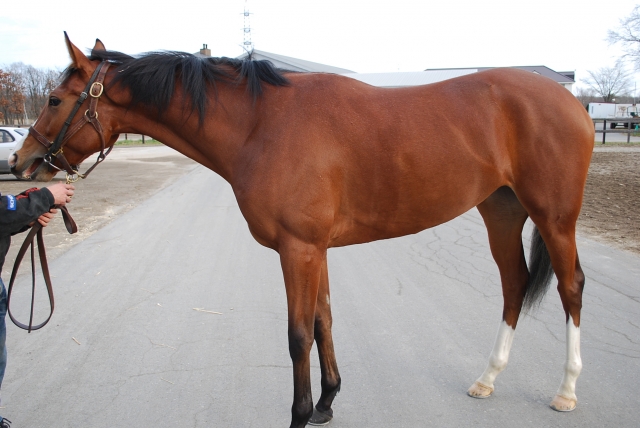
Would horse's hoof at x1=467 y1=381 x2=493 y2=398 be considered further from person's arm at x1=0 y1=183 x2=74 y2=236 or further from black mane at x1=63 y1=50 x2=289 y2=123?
person's arm at x1=0 y1=183 x2=74 y2=236

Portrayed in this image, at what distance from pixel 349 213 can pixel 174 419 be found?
157cm

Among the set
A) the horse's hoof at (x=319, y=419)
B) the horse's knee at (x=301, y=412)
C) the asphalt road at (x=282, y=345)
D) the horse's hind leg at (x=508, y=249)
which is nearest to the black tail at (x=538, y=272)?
the horse's hind leg at (x=508, y=249)

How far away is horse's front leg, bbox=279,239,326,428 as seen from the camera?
265 cm

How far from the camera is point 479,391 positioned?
3.18 meters

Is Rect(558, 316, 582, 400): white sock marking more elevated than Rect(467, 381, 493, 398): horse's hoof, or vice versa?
Rect(558, 316, 582, 400): white sock marking

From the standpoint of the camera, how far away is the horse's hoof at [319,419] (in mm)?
2977

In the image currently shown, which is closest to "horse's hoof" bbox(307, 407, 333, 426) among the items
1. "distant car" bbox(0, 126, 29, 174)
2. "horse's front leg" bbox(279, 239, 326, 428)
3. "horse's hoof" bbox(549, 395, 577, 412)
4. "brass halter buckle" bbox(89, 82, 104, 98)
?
"horse's front leg" bbox(279, 239, 326, 428)

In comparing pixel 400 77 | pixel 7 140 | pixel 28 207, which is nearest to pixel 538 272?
pixel 28 207

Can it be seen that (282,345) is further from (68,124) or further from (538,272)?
(68,124)

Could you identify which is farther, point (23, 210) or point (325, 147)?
point (325, 147)

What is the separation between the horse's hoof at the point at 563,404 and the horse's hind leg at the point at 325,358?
1.30 m

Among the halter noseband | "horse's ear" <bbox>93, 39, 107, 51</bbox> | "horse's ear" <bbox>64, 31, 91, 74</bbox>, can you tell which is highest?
"horse's ear" <bbox>93, 39, 107, 51</bbox>

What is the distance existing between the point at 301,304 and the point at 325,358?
597 mm

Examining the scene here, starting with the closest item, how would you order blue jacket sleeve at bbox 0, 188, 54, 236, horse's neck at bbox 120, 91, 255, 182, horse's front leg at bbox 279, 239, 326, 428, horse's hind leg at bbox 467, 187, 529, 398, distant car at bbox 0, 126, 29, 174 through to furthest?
1. blue jacket sleeve at bbox 0, 188, 54, 236
2. horse's front leg at bbox 279, 239, 326, 428
3. horse's neck at bbox 120, 91, 255, 182
4. horse's hind leg at bbox 467, 187, 529, 398
5. distant car at bbox 0, 126, 29, 174
